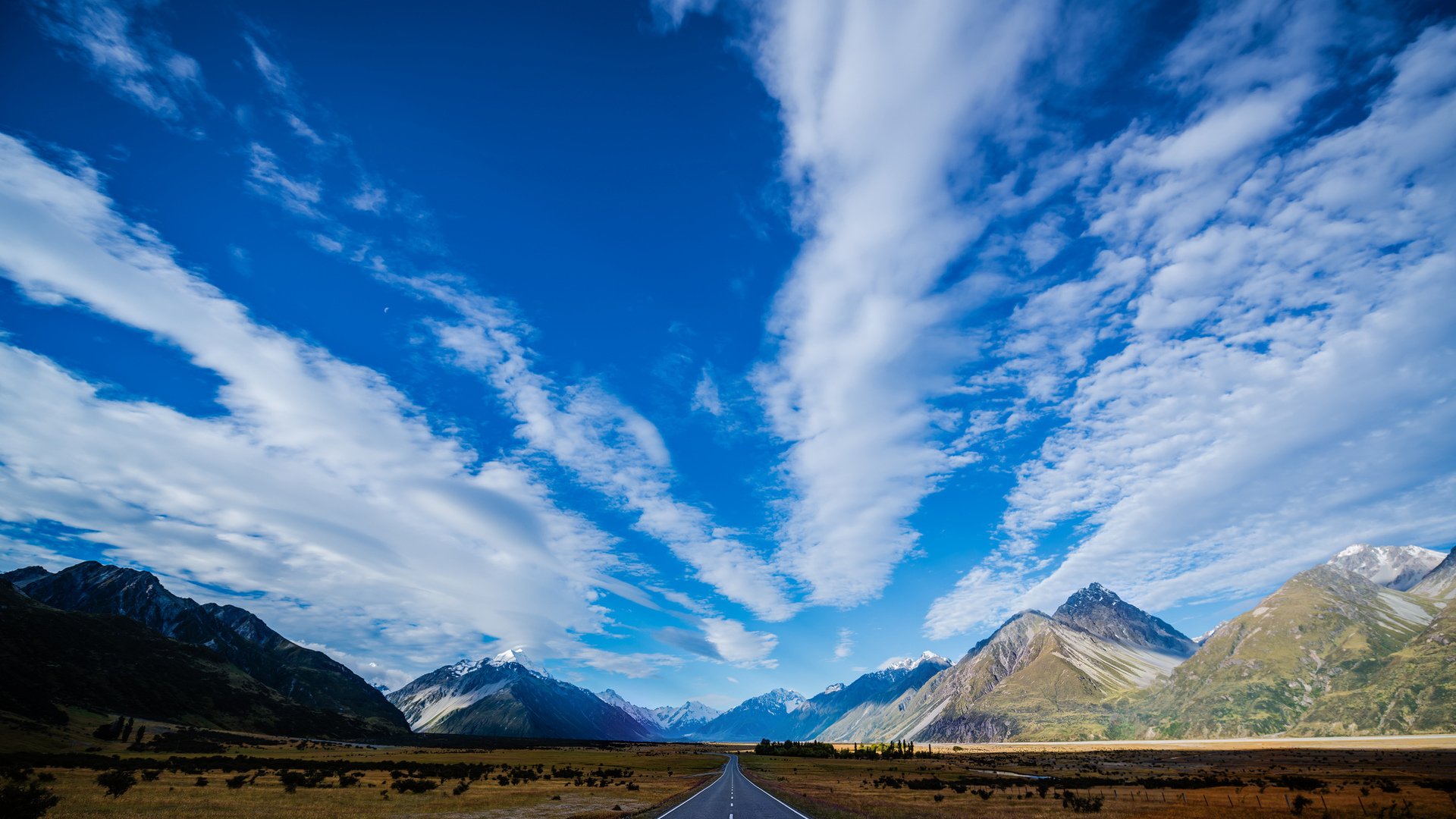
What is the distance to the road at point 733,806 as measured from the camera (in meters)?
29.5

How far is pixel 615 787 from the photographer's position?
180ft

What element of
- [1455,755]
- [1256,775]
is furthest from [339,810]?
[1455,755]

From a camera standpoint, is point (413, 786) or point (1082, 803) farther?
point (413, 786)

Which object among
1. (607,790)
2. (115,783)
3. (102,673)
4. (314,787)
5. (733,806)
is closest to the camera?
(733,806)

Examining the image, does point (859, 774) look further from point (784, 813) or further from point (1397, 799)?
point (784, 813)

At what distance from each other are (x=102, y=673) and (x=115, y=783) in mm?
193481

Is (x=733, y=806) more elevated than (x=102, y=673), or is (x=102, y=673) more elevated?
(x=102, y=673)

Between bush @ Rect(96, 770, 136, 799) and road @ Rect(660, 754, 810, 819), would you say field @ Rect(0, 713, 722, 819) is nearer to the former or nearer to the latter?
bush @ Rect(96, 770, 136, 799)

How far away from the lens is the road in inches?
1163

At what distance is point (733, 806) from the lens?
3450 cm

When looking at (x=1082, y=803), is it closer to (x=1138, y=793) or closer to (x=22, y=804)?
(x=1138, y=793)

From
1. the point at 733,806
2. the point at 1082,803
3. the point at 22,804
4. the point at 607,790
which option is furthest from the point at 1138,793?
the point at 22,804

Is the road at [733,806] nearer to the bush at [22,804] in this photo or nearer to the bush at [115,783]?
the bush at [22,804]

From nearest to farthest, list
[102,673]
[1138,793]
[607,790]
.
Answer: [1138,793] < [607,790] < [102,673]
